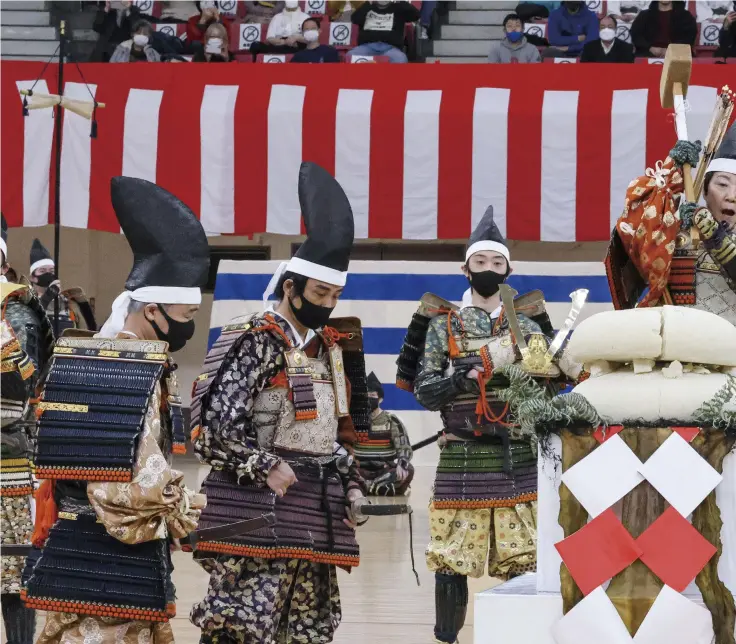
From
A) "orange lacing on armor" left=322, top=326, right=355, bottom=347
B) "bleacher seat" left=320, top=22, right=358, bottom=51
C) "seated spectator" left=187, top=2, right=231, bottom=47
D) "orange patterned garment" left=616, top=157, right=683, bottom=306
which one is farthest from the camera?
"seated spectator" left=187, top=2, right=231, bottom=47

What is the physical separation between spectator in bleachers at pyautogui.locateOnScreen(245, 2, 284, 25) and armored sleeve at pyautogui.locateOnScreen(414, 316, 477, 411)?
357 inches

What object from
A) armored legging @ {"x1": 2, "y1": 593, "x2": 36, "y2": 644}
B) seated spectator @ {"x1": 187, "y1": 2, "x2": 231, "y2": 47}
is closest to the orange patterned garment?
armored legging @ {"x1": 2, "y1": 593, "x2": 36, "y2": 644}

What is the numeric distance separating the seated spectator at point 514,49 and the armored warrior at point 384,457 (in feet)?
13.1

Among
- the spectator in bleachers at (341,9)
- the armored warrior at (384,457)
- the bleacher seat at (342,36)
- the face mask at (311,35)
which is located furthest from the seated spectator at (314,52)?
the armored warrior at (384,457)

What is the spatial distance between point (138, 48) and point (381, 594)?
26.7 feet

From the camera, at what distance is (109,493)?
3.13 m

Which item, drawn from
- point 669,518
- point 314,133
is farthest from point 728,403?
point 314,133

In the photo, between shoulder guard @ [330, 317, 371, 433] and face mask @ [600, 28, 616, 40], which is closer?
shoulder guard @ [330, 317, 371, 433]

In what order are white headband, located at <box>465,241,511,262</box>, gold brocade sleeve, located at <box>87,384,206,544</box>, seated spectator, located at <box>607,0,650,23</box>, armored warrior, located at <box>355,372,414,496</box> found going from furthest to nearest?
1. seated spectator, located at <box>607,0,650,23</box>
2. armored warrior, located at <box>355,372,414,496</box>
3. white headband, located at <box>465,241,511,262</box>
4. gold brocade sleeve, located at <box>87,384,206,544</box>

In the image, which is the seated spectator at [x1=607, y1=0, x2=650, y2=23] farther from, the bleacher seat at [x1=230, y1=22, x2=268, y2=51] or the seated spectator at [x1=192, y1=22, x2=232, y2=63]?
the seated spectator at [x1=192, y1=22, x2=232, y2=63]

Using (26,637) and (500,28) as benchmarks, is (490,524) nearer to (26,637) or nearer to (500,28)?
(26,637)

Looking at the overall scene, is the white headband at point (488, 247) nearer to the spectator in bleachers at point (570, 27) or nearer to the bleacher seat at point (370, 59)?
the bleacher seat at point (370, 59)

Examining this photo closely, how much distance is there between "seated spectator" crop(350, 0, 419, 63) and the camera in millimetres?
12445

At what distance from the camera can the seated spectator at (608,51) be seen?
11.9 m
